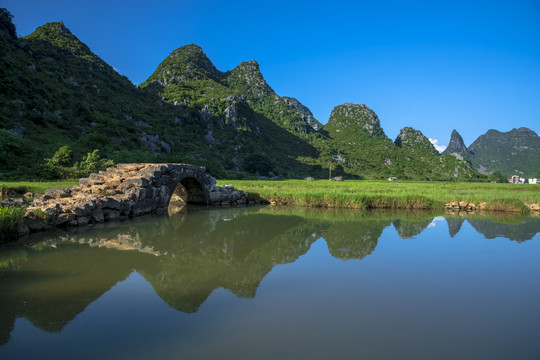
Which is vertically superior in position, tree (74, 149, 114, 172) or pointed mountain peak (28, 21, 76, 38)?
pointed mountain peak (28, 21, 76, 38)

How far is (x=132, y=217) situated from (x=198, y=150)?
46.2 m

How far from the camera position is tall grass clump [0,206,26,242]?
629cm

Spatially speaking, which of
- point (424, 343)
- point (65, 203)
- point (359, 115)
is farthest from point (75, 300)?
point (359, 115)

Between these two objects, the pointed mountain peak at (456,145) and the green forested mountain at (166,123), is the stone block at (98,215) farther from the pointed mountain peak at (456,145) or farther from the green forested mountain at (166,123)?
the pointed mountain peak at (456,145)

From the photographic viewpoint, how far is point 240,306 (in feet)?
11.7

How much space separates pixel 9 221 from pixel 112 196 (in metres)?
3.61

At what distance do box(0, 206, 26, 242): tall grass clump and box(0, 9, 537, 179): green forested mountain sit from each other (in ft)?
44.4

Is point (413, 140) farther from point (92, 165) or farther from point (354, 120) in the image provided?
point (92, 165)

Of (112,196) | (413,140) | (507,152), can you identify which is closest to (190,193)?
(112,196)

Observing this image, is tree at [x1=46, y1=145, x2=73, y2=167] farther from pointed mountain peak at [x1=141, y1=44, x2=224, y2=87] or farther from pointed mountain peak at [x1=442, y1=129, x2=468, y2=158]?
pointed mountain peak at [x1=442, y1=129, x2=468, y2=158]

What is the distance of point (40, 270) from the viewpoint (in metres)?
4.66

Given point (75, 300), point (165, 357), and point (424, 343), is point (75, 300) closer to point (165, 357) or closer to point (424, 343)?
point (165, 357)

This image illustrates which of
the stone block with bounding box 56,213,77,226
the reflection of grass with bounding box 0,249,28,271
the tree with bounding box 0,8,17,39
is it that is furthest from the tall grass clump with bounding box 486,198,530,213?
the tree with bounding box 0,8,17,39

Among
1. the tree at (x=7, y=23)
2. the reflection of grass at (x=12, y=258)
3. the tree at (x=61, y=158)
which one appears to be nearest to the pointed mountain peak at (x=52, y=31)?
the tree at (x=7, y=23)
